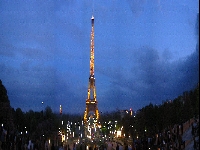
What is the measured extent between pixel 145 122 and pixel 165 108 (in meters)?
6.82

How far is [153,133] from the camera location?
6009 centimetres

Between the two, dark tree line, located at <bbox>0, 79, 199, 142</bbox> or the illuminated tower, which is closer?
dark tree line, located at <bbox>0, 79, 199, 142</bbox>

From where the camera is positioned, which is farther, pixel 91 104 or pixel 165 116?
pixel 91 104

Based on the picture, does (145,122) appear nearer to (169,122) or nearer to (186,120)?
(169,122)

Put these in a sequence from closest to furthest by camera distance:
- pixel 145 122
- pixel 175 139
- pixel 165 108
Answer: pixel 175 139 < pixel 165 108 < pixel 145 122

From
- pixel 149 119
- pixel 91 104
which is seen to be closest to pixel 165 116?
pixel 149 119

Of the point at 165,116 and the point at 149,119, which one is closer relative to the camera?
the point at 165,116

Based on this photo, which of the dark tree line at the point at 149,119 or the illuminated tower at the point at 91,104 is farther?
the illuminated tower at the point at 91,104

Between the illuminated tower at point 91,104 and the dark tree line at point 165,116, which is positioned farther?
the illuminated tower at point 91,104

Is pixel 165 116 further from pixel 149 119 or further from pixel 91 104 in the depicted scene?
pixel 91 104

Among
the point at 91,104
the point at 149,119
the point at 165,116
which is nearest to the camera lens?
the point at 165,116

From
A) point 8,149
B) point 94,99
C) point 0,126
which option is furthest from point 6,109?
point 94,99

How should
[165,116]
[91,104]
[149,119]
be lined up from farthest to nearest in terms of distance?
[91,104]
[149,119]
[165,116]

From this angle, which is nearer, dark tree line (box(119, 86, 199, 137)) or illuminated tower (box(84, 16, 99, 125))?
dark tree line (box(119, 86, 199, 137))
